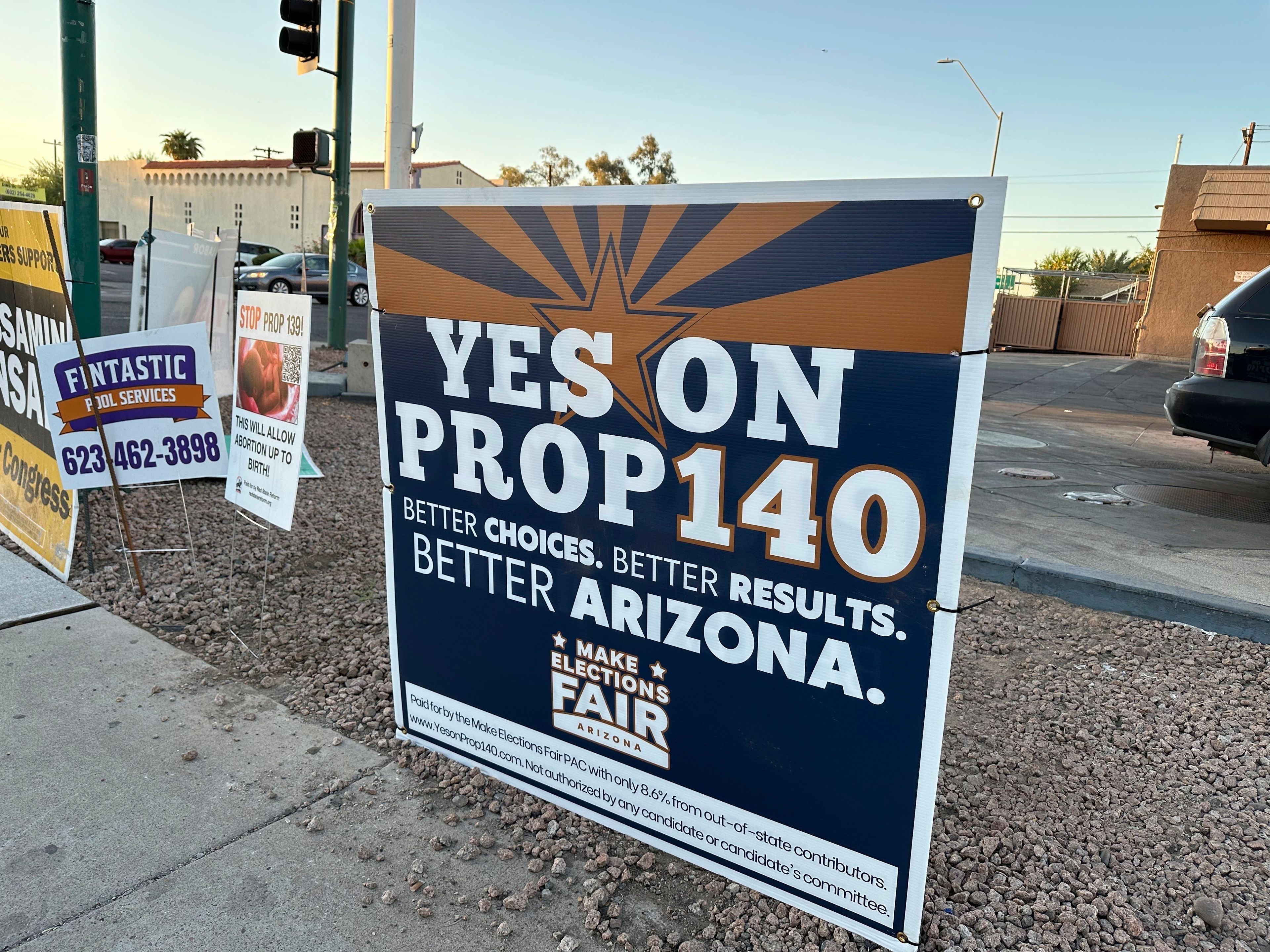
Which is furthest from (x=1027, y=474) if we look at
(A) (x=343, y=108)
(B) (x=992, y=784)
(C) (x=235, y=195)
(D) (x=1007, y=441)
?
(C) (x=235, y=195)

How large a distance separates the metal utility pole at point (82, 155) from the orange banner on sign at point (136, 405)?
4.11 ft

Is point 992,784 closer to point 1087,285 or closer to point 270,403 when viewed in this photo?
point 270,403

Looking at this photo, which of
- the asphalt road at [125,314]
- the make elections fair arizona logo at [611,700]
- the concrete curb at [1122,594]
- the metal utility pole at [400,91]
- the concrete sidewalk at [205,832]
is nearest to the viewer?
the concrete sidewalk at [205,832]

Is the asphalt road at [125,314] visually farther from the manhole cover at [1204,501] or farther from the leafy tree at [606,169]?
the leafy tree at [606,169]

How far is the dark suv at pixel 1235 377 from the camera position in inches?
256

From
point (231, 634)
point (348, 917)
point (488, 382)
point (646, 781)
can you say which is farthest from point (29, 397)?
point (646, 781)

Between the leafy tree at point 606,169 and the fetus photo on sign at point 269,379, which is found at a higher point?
the leafy tree at point 606,169

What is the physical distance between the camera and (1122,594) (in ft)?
15.4

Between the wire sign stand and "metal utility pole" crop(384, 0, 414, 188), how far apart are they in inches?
171

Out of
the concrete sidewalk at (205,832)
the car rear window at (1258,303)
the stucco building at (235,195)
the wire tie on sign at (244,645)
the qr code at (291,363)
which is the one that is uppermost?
the stucco building at (235,195)

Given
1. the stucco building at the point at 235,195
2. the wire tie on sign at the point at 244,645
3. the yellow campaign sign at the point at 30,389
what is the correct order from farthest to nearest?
the stucco building at the point at 235,195
the yellow campaign sign at the point at 30,389
the wire tie on sign at the point at 244,645

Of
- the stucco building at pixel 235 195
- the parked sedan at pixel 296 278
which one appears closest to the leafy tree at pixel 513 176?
the stucco building at pixel 235 195

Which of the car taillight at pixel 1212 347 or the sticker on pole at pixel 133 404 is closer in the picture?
the sticker on pole at pixel 133 404

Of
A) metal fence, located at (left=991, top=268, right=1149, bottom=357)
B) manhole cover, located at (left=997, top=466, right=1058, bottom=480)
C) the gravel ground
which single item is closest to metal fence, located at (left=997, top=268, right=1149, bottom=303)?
metal fence, located at (left=991, top=268, right=1149, bottom=357)
